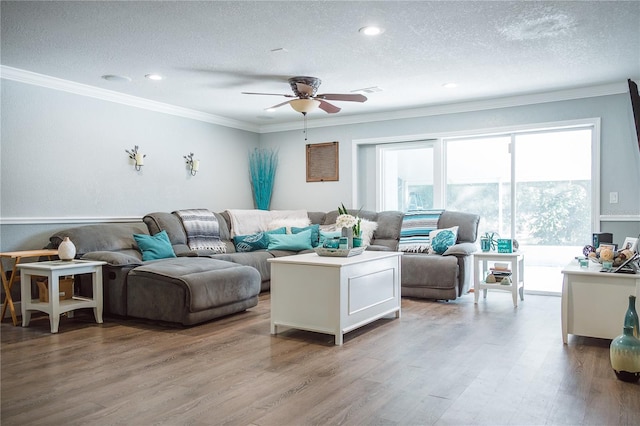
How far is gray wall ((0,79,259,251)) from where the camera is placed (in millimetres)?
4566

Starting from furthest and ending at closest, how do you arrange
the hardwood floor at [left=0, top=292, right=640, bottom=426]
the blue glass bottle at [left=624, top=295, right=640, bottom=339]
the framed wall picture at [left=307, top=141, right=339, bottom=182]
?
1. the framed wall picture at [left=307, top=141, right=339, bottom=182]
2. the blue glass bottle at [left=624, top=295, right=640, bottom=339]
3. the hardwood floor at [left=0, top=292, right=640, bottom=426]

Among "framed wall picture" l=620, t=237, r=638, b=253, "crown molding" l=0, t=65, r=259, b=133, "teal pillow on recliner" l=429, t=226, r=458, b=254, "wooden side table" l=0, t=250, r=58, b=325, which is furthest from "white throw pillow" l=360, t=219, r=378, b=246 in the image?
"wooden side table" l=0, t=250, r=58, b=325

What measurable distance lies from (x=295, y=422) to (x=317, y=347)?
1.27 m

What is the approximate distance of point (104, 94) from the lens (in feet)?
17.5

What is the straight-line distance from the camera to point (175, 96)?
5625 mm

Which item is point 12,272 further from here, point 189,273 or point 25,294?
point 189,273

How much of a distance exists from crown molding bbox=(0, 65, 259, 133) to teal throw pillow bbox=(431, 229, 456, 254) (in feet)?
11.7

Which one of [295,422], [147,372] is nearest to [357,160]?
[147,372]

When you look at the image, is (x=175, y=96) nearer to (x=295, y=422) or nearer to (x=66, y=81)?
(x=66, y=81)

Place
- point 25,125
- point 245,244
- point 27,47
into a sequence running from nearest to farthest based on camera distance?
point 27,47, point 25,125, point 245,244

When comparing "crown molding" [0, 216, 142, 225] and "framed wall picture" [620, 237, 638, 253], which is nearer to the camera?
"framed wall picture" [620, 237, 638, 253]

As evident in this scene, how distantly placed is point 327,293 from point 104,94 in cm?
361

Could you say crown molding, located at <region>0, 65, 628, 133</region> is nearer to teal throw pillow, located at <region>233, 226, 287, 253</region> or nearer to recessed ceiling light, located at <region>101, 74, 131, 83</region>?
recessed ceiling light, located at <region>101, 74, 131, 83</region>

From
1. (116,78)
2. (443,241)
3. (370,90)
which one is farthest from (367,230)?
(116,78)
